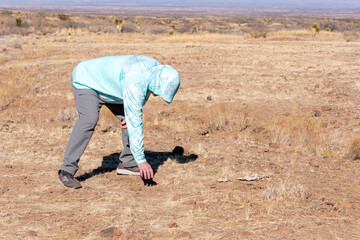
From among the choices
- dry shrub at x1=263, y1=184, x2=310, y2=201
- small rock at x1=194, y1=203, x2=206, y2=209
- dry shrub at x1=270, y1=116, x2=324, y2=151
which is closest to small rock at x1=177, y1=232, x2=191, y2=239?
small rock at x1=194, y1=203, x2=206, y2=209

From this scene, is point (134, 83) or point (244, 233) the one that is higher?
point (134, 83)

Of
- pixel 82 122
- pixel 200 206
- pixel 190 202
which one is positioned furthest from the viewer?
pixel 82 122

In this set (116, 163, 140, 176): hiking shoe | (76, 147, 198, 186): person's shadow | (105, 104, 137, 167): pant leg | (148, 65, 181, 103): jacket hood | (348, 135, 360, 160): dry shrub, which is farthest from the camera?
(348, 135, 360, 160): dry shrub


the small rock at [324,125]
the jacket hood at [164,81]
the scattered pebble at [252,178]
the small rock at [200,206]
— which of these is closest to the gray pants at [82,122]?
the jacket hood at [164,81]

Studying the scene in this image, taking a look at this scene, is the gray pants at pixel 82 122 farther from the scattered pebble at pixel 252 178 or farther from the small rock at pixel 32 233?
the scattered pebble at pixel 252 178

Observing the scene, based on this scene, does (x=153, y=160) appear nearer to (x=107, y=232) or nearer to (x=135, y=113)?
(x=135, y=113)

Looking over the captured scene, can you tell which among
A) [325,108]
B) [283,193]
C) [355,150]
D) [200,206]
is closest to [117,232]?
[200,206]

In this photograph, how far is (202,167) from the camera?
5.09 meters

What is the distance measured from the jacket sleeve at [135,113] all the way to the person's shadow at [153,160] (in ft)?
3.99

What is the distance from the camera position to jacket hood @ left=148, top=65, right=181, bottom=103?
11.6ft

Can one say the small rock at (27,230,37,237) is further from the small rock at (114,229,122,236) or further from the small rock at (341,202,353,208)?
the small rock at (341,202,353,208)

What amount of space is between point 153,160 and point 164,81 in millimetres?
2039

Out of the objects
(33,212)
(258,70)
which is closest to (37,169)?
(33,212)

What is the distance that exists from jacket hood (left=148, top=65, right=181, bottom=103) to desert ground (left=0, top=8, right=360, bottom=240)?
1.12 m
